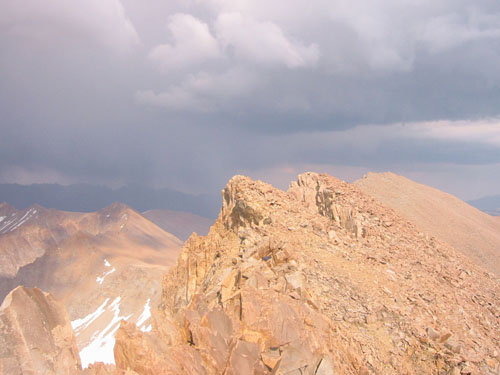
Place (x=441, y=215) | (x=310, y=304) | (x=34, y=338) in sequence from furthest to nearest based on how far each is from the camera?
(x=441, y=215) < (x=310, y=304) < (x=34, y=338)

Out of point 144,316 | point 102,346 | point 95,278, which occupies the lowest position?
point 102,346

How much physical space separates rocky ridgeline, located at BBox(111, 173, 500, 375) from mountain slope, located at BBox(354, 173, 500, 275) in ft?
85.7

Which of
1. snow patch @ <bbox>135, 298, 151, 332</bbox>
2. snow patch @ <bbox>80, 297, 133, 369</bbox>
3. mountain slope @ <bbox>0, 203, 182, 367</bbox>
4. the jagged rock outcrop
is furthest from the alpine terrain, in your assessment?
snow patch @ <bbox>135, 298, 151, 332</bbox>

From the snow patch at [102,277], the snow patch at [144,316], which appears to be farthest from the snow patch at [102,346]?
the snow patch at [102,277]

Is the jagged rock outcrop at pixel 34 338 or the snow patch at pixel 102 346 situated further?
the snow patch at pixel 102 346

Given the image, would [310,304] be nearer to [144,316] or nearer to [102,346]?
[102,346]

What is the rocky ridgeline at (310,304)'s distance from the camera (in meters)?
10.5

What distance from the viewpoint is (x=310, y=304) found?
12883mm

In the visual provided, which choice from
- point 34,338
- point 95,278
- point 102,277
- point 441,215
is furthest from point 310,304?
point 95,278

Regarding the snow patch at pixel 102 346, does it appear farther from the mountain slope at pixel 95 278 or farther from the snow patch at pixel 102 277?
the snow patch at pixel 102 277

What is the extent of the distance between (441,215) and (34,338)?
6354 centimetres

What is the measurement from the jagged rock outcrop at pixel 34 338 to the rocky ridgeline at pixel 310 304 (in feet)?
4.68

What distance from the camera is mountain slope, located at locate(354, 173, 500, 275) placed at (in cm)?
5091

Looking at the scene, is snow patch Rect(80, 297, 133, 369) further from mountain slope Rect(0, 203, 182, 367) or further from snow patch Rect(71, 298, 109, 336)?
snow patch Rect(71, 298, 109, 336)
